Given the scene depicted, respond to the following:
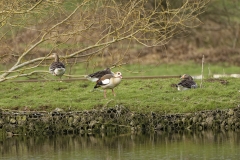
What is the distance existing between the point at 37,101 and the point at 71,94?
188cm

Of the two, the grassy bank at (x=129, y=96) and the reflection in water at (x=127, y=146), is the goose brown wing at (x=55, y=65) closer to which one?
the grassy bank at (x=129, y=96)

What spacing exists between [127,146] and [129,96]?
5702mm

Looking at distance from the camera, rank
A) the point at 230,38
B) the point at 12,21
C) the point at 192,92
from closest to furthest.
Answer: the point at 12,21
the point at 192,92
the point at 230,38

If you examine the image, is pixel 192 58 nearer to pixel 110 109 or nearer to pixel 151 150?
pixel 110 109

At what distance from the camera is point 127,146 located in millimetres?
23922

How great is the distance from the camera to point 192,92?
29.2 meters

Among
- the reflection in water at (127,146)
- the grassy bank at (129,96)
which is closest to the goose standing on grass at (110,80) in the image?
the grassy bank at (129,96)

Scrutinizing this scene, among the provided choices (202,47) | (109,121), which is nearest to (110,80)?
(109,121)

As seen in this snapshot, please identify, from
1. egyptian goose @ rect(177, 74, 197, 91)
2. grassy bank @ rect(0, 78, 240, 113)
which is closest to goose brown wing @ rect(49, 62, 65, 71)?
grassy bank @ rect(0, 78, 240, 113)

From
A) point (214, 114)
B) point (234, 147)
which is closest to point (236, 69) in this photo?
point (214, 114)

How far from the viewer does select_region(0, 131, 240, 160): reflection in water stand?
22.3 metres

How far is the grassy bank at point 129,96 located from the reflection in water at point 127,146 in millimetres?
1924

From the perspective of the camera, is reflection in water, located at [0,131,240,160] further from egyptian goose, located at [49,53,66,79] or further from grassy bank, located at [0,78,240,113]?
egyptian goose, located at [49,53,66,79]

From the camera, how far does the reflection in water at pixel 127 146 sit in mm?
22312
